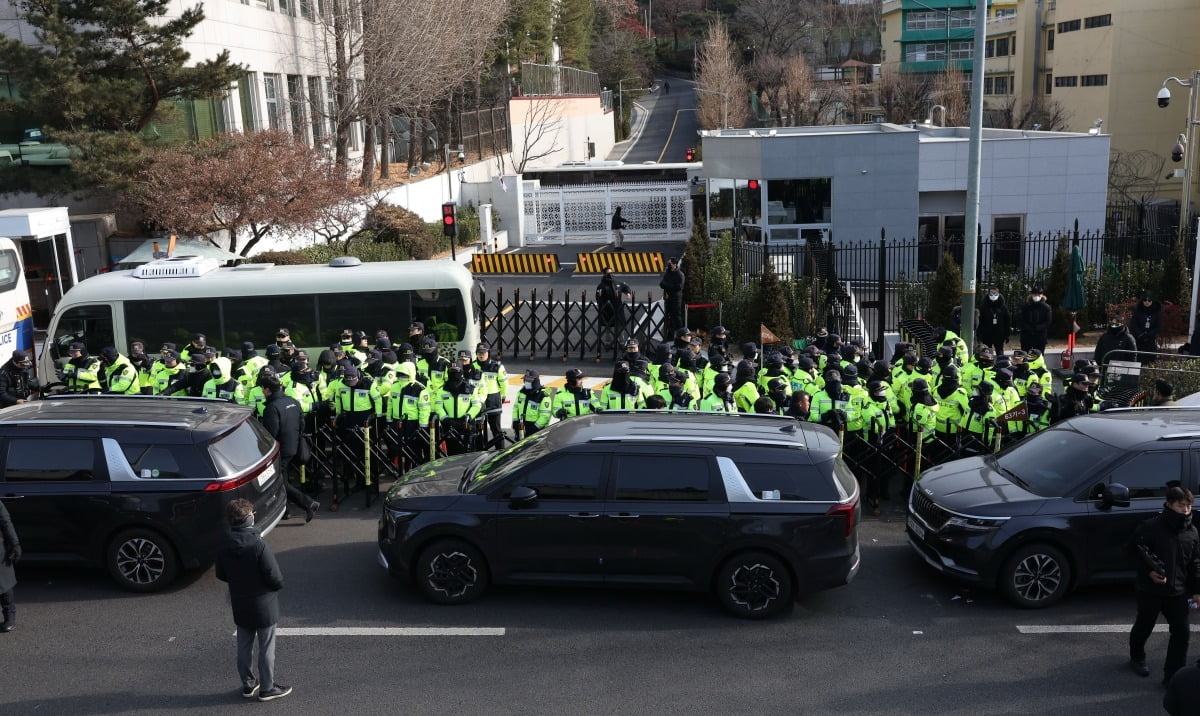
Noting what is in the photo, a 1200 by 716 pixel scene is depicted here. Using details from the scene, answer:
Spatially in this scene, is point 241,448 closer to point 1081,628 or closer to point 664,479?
point 664,479

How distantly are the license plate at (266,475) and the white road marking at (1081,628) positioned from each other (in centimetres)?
672

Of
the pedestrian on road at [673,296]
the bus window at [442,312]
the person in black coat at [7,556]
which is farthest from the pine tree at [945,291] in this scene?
the person in black coat at [7,556]

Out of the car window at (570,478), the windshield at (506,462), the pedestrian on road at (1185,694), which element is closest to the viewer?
the pedestrian on road at (1185,694)

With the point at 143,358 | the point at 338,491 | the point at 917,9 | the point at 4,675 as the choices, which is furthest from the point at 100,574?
the point at 917,9

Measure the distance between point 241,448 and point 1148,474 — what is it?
796 centimetres

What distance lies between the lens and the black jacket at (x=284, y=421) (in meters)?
10.9

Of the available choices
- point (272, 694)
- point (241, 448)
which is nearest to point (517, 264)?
point (241, 448)

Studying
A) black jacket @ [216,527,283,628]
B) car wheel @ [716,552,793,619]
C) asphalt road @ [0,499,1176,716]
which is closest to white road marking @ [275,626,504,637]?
asphalt road @ [0,499,1176,716]

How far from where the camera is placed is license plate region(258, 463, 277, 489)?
9495 millimetres

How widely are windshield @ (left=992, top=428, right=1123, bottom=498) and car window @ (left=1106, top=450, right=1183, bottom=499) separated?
0.15 metres

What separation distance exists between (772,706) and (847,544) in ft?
5.73

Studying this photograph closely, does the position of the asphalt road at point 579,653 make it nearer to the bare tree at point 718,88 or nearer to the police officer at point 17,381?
the police officer at point 17,381

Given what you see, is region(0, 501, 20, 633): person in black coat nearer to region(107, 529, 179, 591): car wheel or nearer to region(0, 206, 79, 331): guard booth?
region(107, 529, 179, 591): car wheel

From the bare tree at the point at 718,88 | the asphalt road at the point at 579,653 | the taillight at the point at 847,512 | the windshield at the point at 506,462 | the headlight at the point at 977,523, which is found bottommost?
the asphalt road at the point at 579,653
